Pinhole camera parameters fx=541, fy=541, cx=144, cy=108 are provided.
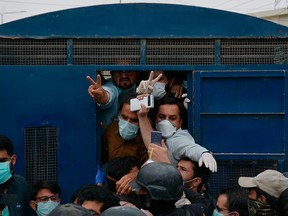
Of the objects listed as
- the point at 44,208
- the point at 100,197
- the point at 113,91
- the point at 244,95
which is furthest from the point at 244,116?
the point at 44,208

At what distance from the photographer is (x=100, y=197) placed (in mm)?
3965

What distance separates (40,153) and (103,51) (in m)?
1.21

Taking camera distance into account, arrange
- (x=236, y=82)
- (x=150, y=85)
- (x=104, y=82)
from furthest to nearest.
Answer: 1. (x=104, y=82)
2. (x=236, y=82)
3. (x=150, y=85)

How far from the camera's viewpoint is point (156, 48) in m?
5.46

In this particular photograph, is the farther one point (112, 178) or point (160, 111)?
point (160, 111)

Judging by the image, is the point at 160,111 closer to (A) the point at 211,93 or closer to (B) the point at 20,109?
(A) the point at 211,93

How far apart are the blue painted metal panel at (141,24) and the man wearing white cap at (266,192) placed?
6.14 ft

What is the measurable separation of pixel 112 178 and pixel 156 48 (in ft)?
4.90

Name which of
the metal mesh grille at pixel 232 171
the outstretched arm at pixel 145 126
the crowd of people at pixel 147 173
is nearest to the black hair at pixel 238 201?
the crowd of people at pixel 147 173

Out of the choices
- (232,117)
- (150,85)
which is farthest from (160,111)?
(232,117)

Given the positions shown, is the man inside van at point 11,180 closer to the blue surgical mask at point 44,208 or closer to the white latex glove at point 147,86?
the blue surgical mask at point 44,208

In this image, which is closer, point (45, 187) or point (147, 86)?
point (147, 86)

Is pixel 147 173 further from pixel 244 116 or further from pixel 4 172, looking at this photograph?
pixel 244 116

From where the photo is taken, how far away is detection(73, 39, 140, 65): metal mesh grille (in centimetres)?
543
